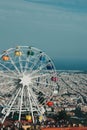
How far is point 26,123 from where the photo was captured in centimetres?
3659

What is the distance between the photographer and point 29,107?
38.0 m

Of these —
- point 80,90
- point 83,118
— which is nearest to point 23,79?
point 83,118

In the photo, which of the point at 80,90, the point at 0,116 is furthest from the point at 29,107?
the point at 80,90

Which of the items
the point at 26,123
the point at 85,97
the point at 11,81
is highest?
the point at 85,97

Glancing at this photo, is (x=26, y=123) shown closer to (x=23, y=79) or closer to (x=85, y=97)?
(x=23, y=79)

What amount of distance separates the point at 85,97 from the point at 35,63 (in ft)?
101

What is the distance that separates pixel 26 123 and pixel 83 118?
39.0 feet

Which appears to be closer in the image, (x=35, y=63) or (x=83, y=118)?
(x=35, y=63)

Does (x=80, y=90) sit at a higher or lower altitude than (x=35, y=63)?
higher

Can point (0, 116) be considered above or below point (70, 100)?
below

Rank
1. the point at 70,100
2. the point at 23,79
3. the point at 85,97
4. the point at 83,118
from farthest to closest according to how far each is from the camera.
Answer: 1. the point at 85,97
2. the point at 70,100
3. the point at 83,118
4. the point at 23,79

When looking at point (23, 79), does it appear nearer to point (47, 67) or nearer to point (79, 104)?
point (47, 67)

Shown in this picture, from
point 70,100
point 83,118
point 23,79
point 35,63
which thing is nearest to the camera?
point 23,79

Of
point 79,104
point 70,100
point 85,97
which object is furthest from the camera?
point 85,97
